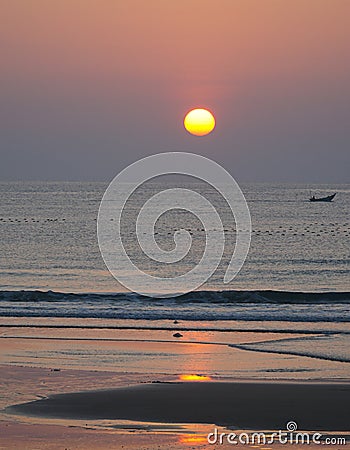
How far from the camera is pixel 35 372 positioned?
17422mm

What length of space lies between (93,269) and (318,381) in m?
30.4

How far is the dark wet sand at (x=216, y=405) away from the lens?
1389cm

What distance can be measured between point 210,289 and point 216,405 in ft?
79.8

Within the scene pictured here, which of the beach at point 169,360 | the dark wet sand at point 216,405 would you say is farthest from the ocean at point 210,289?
the dark wet sand at point 216,405

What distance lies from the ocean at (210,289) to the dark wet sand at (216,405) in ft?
15.1

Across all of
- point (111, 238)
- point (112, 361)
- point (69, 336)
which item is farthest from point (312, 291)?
point (111, 238)

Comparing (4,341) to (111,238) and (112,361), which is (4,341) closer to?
(112,361)
